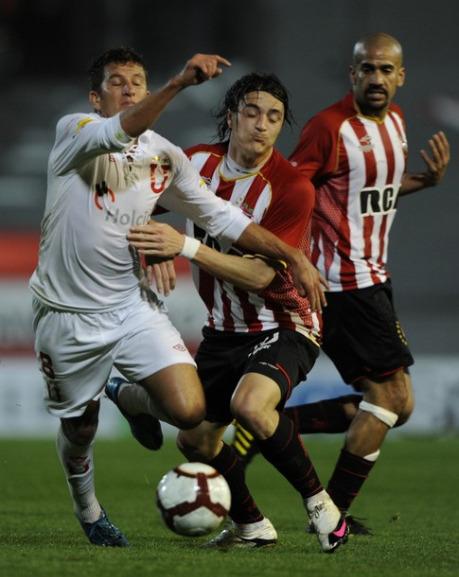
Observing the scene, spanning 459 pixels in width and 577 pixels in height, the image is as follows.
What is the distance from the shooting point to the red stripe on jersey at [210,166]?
5.78 metres

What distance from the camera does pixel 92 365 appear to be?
5.38 m

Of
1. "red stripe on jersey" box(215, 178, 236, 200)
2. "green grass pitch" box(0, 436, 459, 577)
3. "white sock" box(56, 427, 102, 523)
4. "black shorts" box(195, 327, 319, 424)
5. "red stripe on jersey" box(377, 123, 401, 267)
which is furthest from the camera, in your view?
"red stripe on jersey" box(377, 123, 401, 267)

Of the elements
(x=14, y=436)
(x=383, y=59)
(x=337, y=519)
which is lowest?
(x=14, y=436)

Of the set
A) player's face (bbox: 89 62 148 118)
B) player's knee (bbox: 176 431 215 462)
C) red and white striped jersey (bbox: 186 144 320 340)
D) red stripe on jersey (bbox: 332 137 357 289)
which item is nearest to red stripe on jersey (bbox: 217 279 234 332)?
red and white striped jersey (bbox: 186 144 320 340)

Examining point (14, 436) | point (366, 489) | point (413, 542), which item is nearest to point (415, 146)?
point (14, 436)

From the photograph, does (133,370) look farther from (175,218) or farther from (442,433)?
(175,218)

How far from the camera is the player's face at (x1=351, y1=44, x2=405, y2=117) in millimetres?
6578

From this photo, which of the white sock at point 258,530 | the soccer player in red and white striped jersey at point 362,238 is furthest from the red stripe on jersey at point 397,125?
the white sock at point 258,530

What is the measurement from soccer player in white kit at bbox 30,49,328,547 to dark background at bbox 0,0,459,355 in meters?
9.59

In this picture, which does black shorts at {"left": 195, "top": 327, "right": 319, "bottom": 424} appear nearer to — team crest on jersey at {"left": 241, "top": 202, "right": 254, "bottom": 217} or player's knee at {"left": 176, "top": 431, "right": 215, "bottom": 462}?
player's knee at {"left": 176, "top": 431, "right": 215, "bottom": 462}

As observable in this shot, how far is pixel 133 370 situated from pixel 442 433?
7.98m

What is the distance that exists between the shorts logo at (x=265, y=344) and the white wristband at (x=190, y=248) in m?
0.51

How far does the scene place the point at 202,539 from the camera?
5.74m

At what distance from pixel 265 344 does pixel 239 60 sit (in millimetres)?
10232
